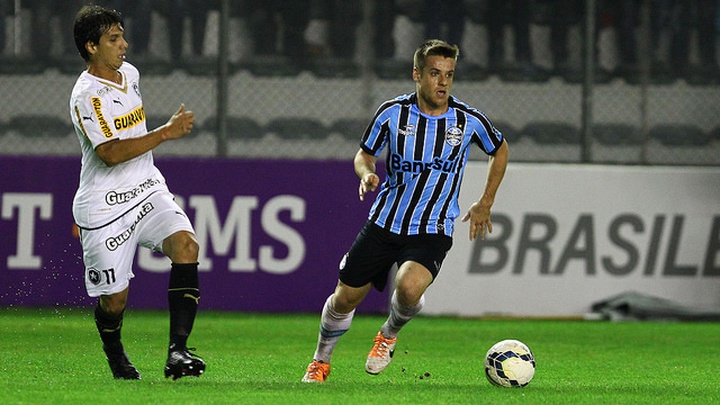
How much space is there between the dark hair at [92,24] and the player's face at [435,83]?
1.51 metres

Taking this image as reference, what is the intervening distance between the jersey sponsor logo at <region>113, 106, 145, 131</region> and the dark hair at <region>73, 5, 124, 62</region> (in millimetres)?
354

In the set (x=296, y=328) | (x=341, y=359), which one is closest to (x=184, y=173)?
(x=296, y=328)

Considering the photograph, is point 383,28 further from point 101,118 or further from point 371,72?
point 101,118

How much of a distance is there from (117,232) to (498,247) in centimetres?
497

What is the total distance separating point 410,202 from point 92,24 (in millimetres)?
1758

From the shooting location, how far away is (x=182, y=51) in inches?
440

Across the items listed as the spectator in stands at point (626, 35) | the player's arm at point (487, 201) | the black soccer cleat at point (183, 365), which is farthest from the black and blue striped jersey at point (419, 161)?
the spectator in stands at point (626, 35)

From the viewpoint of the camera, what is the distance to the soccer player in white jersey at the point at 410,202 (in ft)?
22.2

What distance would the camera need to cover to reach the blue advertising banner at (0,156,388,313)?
10797 mm

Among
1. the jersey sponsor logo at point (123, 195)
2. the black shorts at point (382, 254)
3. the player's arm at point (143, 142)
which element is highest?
the player's arm at point (143, 142)

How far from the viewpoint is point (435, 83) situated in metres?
6.79

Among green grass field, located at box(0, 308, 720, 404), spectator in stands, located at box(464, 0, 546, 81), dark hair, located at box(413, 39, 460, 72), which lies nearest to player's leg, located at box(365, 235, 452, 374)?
green grass field, located at box(0, 308, 720, 404)

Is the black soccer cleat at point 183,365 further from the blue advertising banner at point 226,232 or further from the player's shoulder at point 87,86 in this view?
the blue advertising banner at point 226,232

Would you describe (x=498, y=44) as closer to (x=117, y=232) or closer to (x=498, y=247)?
(x=498, y=247)
